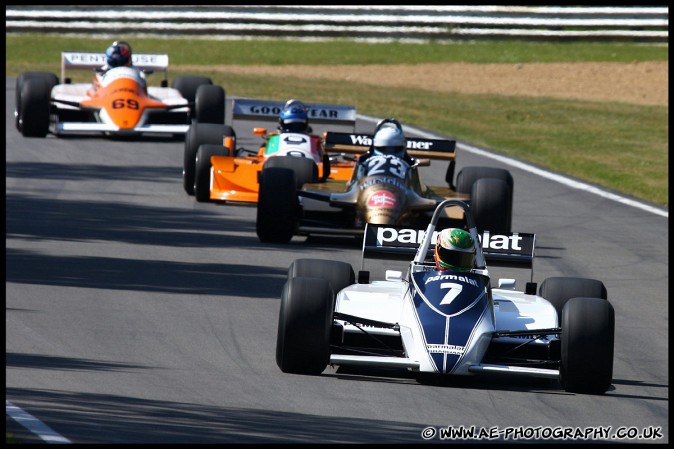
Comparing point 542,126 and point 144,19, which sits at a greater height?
point 144,19

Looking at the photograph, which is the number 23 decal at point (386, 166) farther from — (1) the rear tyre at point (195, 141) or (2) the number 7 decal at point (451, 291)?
(2) the number 7 decal at point (451, 291)

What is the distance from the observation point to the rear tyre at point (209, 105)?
79.5ft

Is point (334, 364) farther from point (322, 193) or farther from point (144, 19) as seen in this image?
point (144, 19)

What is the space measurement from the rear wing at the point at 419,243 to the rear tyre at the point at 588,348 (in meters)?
1.92

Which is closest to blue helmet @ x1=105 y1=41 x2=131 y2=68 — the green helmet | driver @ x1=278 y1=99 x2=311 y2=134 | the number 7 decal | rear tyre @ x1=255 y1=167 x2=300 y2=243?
driver @ x1=278 y1=99 x2=311 y2=134

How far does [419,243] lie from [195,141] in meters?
7.93

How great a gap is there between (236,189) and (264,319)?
6.45m

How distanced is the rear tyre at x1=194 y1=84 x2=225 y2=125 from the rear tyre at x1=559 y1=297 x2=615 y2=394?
14.9 m

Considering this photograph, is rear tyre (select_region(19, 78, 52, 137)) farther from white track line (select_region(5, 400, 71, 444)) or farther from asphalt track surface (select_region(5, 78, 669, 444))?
white track line (select_region(5, 400, 71, 444))

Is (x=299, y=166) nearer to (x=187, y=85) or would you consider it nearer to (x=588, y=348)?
(x=588, y=348)

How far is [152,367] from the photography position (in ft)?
33.3

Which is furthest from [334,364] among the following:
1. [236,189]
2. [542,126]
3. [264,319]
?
[542,126]

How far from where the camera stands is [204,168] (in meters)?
18.5

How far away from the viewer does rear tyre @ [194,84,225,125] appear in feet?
79.5
